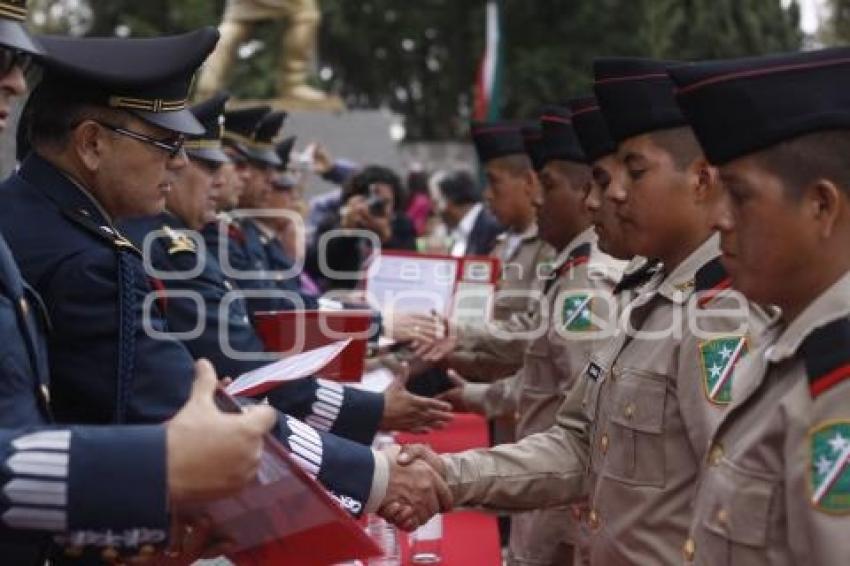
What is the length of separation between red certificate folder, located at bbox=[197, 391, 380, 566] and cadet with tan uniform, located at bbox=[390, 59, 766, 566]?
0.76 metres

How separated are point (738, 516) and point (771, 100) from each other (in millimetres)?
712

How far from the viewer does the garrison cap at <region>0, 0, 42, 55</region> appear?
206 cm

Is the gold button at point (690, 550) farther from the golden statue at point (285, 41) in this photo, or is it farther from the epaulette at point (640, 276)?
the golden statue at point (285, 41)

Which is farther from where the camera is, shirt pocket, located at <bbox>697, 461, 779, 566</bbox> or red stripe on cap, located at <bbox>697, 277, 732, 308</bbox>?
red stripe on cap, located at <bbox>697, 277, 732, 308</bbox>

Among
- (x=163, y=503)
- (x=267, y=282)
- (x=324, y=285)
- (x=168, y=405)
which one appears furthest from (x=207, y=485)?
(x=324, y=285)

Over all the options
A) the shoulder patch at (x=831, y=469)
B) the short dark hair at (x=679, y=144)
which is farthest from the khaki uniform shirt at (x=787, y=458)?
the short dark hair at (x=679, y=144)

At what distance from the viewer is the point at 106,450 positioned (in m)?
1.90

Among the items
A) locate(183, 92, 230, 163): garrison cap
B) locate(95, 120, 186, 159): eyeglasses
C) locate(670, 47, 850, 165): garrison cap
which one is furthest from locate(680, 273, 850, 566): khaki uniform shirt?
locate(183, 92, 230, 163): garrison cap

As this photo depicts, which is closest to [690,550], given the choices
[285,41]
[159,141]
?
[159,141]

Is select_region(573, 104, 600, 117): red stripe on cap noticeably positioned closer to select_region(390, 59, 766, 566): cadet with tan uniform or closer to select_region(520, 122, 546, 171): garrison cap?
select_region(390, 59, 766, 566): cadet with tan uniform

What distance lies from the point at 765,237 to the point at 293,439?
4.48 feet

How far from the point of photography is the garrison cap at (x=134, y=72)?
260cm

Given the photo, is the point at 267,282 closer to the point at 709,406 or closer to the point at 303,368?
the point at 303,368

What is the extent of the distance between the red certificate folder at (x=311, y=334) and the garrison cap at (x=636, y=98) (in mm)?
1377
